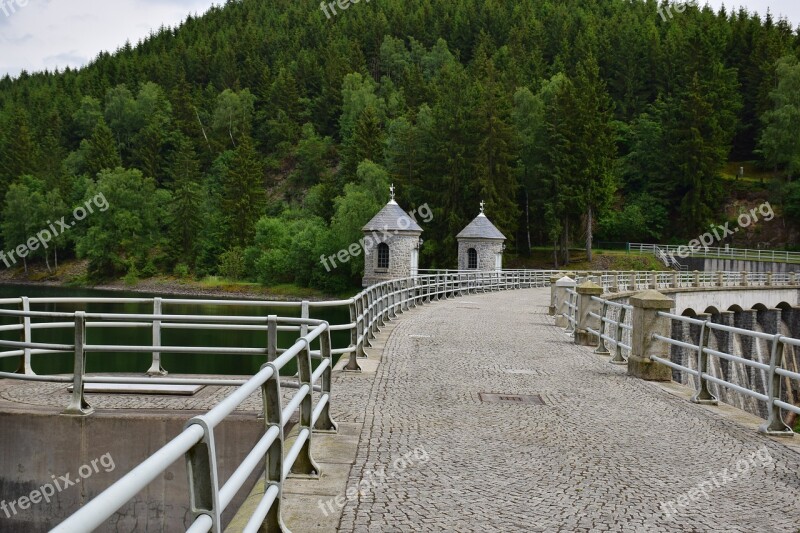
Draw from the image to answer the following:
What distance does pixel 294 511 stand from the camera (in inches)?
195

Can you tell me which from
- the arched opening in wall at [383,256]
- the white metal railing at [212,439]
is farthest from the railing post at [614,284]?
the white metal railing at [212,439]

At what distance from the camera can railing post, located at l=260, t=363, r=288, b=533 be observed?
13.6 ft

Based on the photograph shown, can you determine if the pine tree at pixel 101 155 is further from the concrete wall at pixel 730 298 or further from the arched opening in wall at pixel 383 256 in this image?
the concrete wall at pixel 730 298

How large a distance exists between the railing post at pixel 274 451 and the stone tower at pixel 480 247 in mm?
46300

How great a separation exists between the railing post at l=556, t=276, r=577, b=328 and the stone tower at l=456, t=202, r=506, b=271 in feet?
84.7

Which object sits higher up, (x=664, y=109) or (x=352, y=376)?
(x=664, y=109)

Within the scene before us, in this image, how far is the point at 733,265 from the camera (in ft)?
206

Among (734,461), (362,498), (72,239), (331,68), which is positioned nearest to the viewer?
(362,498)

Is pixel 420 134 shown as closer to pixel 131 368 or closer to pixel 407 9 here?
pixel 131 368

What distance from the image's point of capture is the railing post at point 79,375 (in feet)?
24.6

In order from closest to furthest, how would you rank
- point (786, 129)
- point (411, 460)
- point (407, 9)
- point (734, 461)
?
1. point (411, 460)
2. point (734, 461)
3. point (786, 129)
4. point (407, 9)

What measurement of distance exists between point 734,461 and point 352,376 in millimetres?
5686

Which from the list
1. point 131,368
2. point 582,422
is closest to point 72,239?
point 131,368

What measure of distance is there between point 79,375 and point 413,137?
2672 inches
